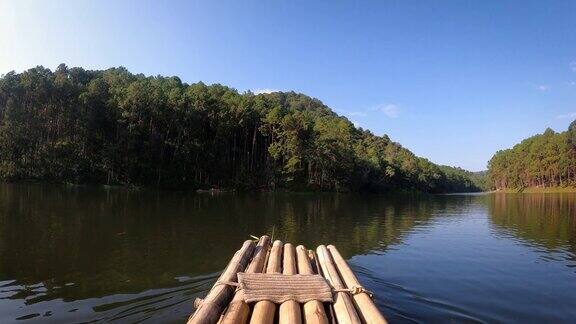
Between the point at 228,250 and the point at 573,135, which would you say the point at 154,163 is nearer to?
the point at 228,250

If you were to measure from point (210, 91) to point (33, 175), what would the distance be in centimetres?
4143

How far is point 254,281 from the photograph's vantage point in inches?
330

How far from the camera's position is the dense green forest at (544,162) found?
14725 centimetres

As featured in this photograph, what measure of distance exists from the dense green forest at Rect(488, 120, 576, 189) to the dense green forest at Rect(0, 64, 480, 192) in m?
90.0

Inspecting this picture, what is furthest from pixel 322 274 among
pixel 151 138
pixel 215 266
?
pixel 151 138

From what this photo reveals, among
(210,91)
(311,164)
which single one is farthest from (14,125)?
(311,164)

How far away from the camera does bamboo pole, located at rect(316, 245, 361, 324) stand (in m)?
6.67

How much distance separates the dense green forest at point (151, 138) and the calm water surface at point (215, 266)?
5579 cm

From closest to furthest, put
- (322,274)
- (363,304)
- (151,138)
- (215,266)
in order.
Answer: (363,304) → (322,274) → (215,266) → (151,138)

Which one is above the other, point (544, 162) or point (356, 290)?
point (544, 162)

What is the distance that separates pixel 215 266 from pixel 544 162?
6580 inches

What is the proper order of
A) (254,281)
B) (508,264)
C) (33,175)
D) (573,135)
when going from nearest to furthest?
1. (254,281)
2. (508,264)
3. (33,175)
4. (573,135)

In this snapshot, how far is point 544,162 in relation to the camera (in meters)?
154

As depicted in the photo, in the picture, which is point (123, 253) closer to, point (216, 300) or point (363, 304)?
point (216, 300)
